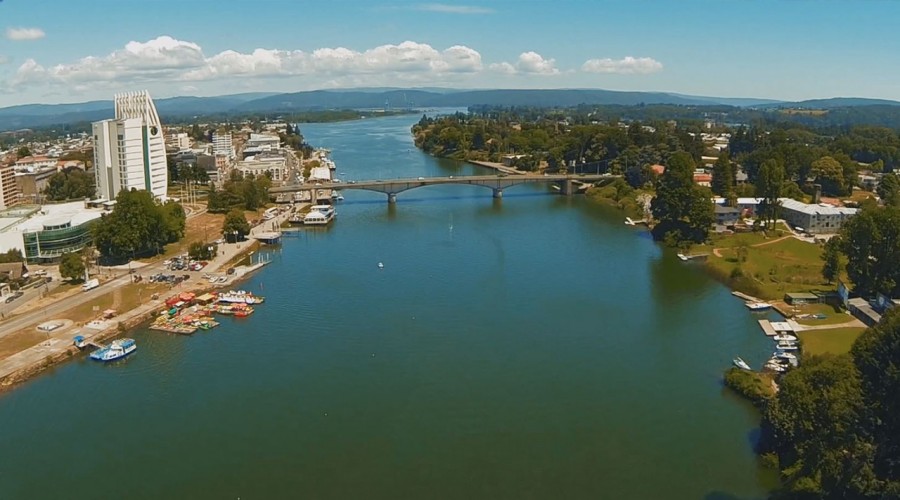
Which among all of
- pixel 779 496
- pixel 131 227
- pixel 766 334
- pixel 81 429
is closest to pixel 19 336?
pixel 81 429

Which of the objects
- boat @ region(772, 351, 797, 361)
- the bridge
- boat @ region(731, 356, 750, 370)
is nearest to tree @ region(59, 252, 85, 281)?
the bridge

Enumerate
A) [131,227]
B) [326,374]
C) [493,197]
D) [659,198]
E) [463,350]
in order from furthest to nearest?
[493,197]
[659,198]
[131,227]
[463,350]
[326,374]

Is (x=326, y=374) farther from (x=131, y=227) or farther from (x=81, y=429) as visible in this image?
(x=131, y=227)

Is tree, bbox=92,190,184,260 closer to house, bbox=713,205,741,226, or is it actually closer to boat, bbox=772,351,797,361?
boat, bbox=772,351,797,361

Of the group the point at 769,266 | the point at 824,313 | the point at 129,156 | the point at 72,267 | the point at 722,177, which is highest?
the point at 129,156

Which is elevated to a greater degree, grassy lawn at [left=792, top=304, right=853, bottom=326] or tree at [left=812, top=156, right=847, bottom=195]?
tree at [left=812, top=156, right=847, bottom=195]

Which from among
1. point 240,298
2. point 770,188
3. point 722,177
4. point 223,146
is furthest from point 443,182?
point 223,146

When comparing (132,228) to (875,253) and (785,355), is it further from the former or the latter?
(875,253)
